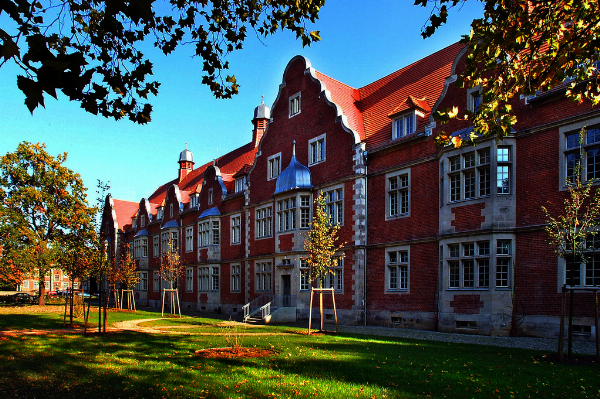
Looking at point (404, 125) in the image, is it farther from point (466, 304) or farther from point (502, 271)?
point (466, 304)

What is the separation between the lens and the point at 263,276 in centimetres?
2912

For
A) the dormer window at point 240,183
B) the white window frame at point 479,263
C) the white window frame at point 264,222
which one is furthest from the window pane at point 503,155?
the dormer window at point 240,183

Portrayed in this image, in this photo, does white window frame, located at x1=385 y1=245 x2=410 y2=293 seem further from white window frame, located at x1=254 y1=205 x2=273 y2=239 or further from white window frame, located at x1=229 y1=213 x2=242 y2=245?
white window frame, located at x1=229 y1=213 x2=242 y2=245

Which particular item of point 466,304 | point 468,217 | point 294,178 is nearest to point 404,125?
point 468,217

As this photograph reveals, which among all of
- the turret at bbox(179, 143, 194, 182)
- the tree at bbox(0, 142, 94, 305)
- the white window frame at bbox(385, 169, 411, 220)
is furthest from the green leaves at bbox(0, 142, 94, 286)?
the white window frame at bbox(385, 169, 411, 220)

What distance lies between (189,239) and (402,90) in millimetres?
22731

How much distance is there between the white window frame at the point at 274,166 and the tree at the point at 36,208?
1746 centimetres

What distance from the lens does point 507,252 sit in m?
16.6

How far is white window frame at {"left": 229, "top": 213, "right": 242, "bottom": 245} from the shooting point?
3266cm

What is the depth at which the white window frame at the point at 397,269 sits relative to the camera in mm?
20370

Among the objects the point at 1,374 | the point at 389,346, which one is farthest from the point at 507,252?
the point at 1,374

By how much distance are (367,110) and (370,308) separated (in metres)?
10.7

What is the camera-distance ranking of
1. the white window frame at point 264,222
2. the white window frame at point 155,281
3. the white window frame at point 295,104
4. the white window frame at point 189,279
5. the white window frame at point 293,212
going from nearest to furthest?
the white window frame at point 293,212 → the white window frame at point 295,104 → the white window frame at point 264,222 → the white window frame at point 189,279 → the white window frame at point 155,281

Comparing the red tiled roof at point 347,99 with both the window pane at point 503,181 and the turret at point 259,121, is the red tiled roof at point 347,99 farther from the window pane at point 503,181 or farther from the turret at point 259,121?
the turret at point 259,121
